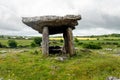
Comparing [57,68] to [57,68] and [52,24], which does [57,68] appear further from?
[52,24]

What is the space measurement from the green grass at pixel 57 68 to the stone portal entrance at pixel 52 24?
2.30m

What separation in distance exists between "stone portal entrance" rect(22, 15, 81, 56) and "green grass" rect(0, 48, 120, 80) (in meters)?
2.30

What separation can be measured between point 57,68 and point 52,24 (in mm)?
8217

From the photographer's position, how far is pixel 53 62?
38.2m

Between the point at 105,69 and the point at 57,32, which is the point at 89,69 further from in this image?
the point at 57,32

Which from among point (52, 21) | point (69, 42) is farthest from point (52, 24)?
point (69, 42)

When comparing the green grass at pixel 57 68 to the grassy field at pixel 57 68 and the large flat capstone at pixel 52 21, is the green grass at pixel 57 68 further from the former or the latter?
the large flat capstone at pixel 52 21

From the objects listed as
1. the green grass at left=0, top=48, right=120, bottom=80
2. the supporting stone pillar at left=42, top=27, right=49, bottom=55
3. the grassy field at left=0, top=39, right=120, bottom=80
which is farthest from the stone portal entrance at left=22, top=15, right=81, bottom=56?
the green grass at left=0, top=48, right=120, bottom=80

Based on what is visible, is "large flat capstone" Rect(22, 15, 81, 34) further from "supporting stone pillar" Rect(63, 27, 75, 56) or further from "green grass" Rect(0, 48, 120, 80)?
"green grass" Rect(0, 48, 120, 80)

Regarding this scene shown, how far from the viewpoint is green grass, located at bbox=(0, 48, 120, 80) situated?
1342 inches

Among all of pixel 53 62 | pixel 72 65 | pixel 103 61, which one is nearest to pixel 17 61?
pixel 53 62

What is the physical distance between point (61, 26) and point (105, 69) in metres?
10.6

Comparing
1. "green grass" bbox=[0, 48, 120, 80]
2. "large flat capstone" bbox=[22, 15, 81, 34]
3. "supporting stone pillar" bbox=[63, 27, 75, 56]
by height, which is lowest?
"green grass" bbox=[0, 48, 120, 80]

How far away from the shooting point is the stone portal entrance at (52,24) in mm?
41656
